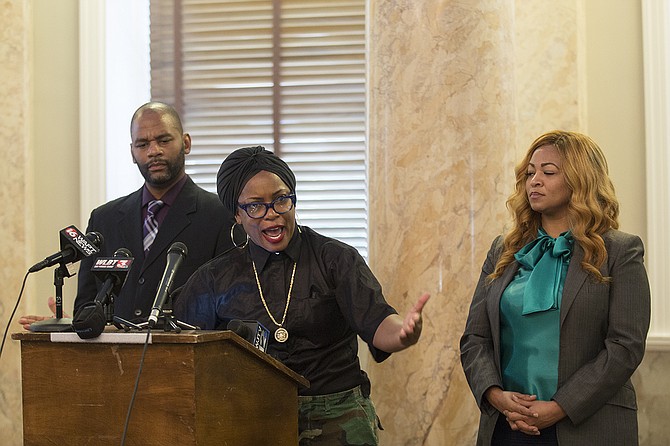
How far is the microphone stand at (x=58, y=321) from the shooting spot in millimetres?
2708

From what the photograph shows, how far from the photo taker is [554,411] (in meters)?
3.29

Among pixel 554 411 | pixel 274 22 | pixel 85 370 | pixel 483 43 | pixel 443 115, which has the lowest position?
pixel 554 411

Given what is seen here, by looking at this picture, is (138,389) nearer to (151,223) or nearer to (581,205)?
(581,205)

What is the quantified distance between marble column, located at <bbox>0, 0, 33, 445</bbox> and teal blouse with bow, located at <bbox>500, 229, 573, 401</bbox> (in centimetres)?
355

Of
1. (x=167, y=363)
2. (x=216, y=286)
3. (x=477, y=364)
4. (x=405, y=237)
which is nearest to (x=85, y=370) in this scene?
(x=167, y=363)

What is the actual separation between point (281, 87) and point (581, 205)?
10.7 ft

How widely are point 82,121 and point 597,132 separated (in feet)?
10.8

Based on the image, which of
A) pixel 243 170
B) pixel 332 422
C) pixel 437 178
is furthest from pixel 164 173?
pixel 332 422

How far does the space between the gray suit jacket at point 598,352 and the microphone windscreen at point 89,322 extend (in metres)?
1.55

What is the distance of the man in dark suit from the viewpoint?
433 centimetres

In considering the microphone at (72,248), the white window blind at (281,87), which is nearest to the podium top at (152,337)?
the microphone at (72,248)

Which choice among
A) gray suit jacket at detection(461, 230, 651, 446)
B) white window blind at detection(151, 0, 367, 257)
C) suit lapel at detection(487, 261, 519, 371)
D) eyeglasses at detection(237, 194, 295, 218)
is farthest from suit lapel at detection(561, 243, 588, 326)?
white window blind at detection(151, 0, 367, 257)

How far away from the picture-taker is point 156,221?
14.8 feet

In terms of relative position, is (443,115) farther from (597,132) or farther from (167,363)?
(167,363)
